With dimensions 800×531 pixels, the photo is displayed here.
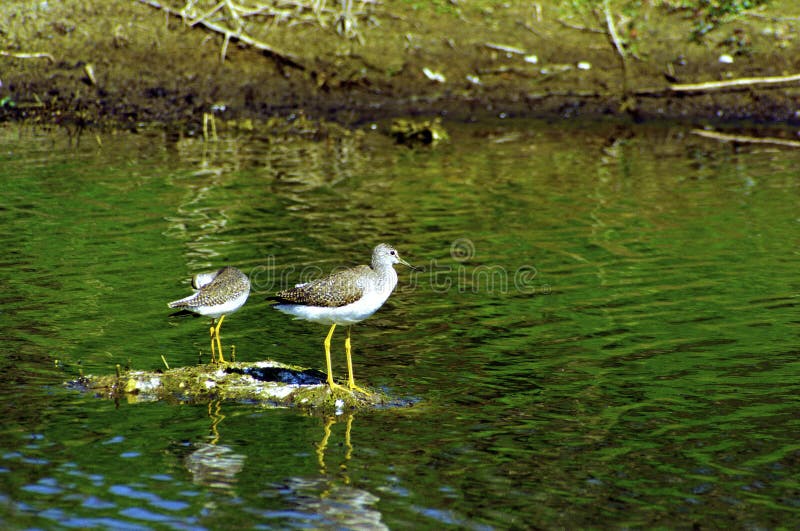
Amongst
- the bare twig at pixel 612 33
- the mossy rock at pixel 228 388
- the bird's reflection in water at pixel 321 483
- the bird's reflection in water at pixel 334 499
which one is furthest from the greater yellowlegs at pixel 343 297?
the bare twig at pixel 612 33

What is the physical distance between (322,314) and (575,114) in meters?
18.6

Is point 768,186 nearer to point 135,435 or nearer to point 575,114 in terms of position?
point 575,114

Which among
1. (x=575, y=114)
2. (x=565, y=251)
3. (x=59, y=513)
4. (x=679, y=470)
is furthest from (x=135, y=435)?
(x=575, y=114)

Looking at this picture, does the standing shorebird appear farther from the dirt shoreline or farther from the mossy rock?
the dirt shoreline

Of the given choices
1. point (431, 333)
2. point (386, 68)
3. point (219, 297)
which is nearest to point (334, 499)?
point (219, 297)

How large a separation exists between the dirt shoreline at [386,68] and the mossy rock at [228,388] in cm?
1651

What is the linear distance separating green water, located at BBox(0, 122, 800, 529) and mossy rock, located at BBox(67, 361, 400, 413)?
0.69 feet

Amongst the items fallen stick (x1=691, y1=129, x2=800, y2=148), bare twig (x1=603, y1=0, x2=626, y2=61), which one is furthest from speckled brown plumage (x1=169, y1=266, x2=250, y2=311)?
bare twig (x1=603, y1=0, x2=626, y2=61)

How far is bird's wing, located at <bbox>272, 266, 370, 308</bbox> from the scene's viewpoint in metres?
11.0

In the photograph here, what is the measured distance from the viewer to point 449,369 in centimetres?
1225

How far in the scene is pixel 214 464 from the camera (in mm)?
9555

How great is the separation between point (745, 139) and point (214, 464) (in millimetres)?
19788

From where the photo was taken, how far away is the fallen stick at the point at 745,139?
2529 cm

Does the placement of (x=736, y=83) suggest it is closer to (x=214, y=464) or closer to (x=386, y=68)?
(x=386, y=68)
